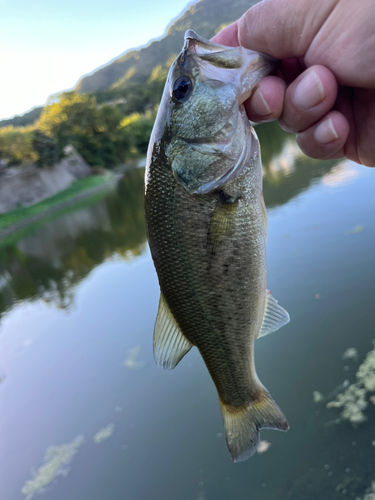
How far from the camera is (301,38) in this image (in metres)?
1.54

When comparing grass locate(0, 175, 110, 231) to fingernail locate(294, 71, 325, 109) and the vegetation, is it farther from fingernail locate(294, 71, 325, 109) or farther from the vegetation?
fingernail locate(294, 71, 325, 109)

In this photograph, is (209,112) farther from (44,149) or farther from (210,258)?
(44,149)

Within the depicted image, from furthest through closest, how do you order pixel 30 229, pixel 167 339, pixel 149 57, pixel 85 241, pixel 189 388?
pixel 149 57, pixel 30 229, pixel 85 241, pixel 189 388, pixel 167 339

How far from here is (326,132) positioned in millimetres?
1636

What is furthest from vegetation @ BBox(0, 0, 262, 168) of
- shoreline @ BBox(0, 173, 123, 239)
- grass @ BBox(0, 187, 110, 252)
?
grass @ BBox(0, 187, 110, 252)

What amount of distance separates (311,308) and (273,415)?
3.42m

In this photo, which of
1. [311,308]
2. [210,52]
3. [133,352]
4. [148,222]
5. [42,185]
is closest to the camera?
[210,52]

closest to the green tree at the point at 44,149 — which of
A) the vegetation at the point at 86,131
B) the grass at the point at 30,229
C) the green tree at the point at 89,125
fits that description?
the vegetation at the point at 86,131

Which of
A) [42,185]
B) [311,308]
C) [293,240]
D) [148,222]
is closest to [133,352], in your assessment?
[311,308]

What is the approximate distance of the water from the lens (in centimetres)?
324

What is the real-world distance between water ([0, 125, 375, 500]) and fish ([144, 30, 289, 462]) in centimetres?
199

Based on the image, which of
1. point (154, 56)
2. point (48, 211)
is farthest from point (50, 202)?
point (154, 56)

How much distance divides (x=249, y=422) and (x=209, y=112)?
1.58 metres

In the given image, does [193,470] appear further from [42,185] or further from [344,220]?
[42,185]
